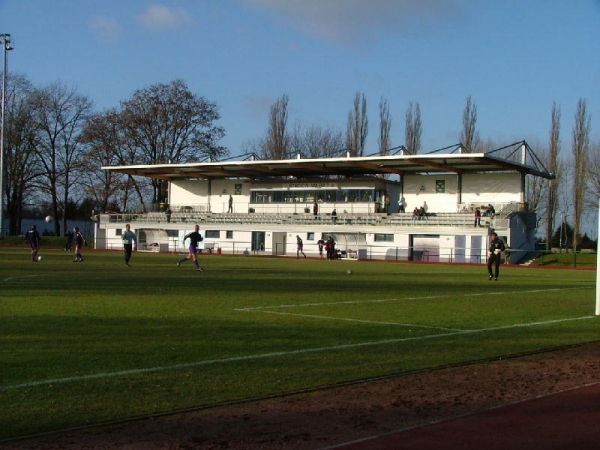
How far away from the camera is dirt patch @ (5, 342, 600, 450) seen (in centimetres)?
622

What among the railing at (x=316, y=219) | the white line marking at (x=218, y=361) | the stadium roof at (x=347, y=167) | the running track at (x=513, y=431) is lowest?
the running track at (x=513, y=431)

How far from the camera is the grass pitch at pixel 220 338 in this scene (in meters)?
7.84

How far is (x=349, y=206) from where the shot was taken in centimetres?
6812

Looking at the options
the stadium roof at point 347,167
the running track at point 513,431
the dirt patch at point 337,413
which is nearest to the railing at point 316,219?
the stadium roof at point 347,167

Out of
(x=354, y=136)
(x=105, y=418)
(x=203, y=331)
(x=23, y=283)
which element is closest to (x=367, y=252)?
(x=354, y=136)

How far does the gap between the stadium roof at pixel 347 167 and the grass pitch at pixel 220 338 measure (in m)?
38.4

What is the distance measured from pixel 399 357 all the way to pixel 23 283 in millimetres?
15235

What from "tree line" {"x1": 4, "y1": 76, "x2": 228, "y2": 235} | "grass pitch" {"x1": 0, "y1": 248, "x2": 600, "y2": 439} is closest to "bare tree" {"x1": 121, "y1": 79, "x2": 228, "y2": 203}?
"tree line" {"x1": 4, "y1": 76, "x2": 228, "y2": 235}

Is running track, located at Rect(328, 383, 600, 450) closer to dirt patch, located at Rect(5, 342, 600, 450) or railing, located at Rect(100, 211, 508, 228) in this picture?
dirt patch, located at Rect(5, 342, 600, 450)

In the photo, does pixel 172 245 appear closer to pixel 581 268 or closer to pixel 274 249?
pixel 274 249

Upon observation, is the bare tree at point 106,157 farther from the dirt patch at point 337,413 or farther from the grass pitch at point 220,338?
the dirt patch at point 337,413

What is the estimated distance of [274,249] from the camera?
6644cm

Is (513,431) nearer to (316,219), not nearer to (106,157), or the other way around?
(316,219)

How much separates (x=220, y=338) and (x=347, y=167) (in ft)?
184
